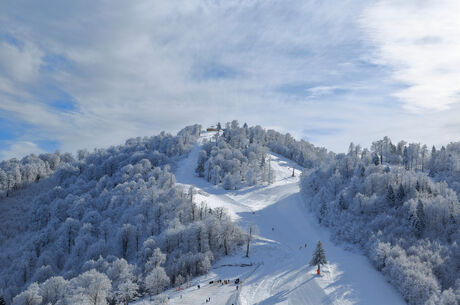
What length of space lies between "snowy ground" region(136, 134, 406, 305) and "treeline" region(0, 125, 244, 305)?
5.90 meters

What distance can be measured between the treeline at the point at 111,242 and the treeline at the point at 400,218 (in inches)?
1280

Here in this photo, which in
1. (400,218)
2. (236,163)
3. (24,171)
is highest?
(236,163)

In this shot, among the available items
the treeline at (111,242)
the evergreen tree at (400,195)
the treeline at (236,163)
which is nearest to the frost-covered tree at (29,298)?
the treeline at (111,242)

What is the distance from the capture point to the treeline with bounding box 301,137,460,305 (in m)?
48.8

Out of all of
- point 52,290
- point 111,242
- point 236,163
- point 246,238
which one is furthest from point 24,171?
point 246,238

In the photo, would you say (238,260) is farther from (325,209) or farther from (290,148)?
(290,148)

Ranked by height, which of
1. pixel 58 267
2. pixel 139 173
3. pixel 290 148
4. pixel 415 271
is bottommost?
pixel 58 267

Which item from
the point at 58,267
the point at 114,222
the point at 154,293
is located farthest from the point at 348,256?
the point at 58,267

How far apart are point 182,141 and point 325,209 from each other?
111249mm

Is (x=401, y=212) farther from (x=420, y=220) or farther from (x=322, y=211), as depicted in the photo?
(x=322, y=211)

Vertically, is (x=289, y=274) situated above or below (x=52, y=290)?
above

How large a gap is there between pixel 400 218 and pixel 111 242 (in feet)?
263

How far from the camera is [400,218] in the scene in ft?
225

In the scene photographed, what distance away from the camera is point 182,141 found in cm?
17175
